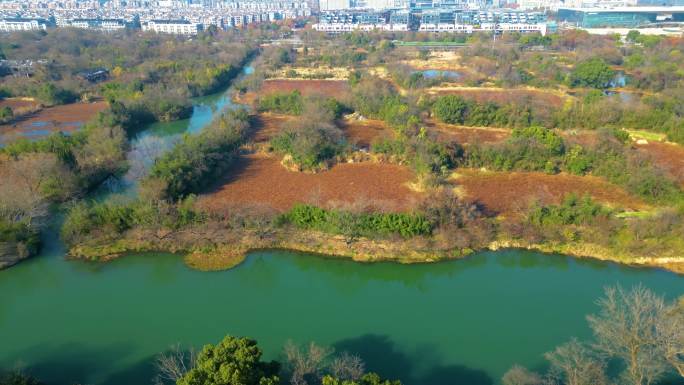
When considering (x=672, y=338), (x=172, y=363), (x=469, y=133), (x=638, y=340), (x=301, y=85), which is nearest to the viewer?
(x=672, y=338)

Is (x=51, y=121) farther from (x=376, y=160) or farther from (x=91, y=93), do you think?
(x=376, y=160)

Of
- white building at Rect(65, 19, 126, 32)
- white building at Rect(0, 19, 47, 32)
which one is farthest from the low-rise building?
white building at Rect(0, 19, 47, 32)

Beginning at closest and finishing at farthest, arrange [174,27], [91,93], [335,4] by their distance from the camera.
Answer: [91,93] → [174,27] → [335,4]

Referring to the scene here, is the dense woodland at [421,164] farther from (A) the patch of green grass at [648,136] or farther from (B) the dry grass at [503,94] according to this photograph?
(B) the dry grass at [503,94]

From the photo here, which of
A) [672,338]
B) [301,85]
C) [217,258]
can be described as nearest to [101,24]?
[301,85]

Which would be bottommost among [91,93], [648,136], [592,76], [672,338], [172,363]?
[172,363]
